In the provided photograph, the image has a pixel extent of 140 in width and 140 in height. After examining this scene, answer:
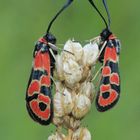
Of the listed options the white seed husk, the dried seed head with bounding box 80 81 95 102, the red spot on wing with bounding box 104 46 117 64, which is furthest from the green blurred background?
the dried seed head with bounding box 80 81 95 102

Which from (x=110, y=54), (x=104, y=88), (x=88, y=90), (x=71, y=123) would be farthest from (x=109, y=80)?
(x=71, y=123)

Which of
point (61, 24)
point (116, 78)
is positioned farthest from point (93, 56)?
point (61, 24)

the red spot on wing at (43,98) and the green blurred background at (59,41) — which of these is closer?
the red spot on wing at (43,98)

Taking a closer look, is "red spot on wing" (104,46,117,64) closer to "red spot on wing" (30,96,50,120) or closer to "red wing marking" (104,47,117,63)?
"red wing marking" (104,47,117,63)

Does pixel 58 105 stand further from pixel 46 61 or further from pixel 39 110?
pixel 46 61

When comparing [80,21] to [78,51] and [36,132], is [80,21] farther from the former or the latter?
[78,51]

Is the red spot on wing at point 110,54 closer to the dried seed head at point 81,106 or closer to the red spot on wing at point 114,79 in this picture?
the red spot on wing at point 114,79

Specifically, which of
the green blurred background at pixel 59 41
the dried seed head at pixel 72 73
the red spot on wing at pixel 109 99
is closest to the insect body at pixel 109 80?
the red spot on wing at pixel 109 99

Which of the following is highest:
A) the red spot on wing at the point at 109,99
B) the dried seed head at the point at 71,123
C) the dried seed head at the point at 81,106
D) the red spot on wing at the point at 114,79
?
the red spot on wing at the point at 114,79
